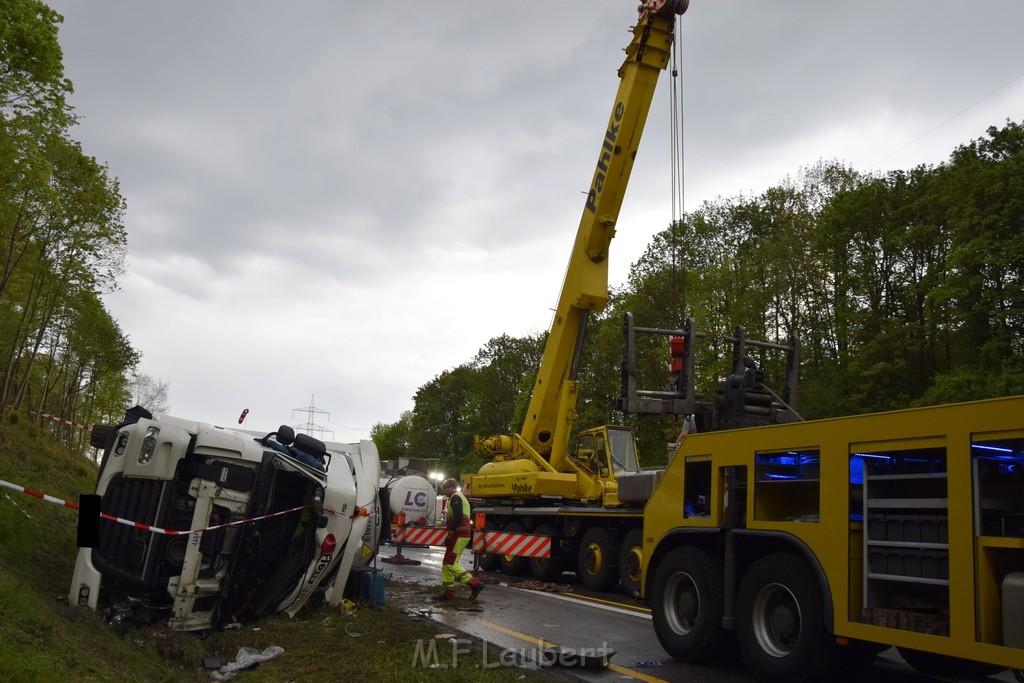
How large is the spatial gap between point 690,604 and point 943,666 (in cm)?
201

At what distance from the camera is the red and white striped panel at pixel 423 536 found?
14.1 m

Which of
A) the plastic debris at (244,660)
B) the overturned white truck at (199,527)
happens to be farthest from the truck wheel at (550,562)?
the plastic debris at (244,660)

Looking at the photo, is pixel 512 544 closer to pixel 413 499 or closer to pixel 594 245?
pixel 594 245

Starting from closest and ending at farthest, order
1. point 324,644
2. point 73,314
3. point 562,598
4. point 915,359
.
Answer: point 324,644 < point 562,598 < point 915,359 < point 73,314

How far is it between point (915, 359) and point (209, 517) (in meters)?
25.5

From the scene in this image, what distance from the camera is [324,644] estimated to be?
6980 mm

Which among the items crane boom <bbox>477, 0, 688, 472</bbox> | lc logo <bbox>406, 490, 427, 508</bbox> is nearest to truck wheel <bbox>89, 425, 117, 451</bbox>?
crane boom <bbox>477, 0, 688, 472</bbox>

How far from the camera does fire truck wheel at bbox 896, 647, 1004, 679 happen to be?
614 cm

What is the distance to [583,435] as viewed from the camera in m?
15.4

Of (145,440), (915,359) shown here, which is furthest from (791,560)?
(915,359)

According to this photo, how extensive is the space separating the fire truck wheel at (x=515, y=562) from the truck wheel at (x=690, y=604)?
26.1 feet

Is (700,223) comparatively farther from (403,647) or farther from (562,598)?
(403,647)

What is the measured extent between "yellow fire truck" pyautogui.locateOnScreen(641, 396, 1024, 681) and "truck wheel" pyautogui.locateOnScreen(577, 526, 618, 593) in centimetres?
526

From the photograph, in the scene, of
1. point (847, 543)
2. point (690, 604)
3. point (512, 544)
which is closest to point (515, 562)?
point (512, 544)
